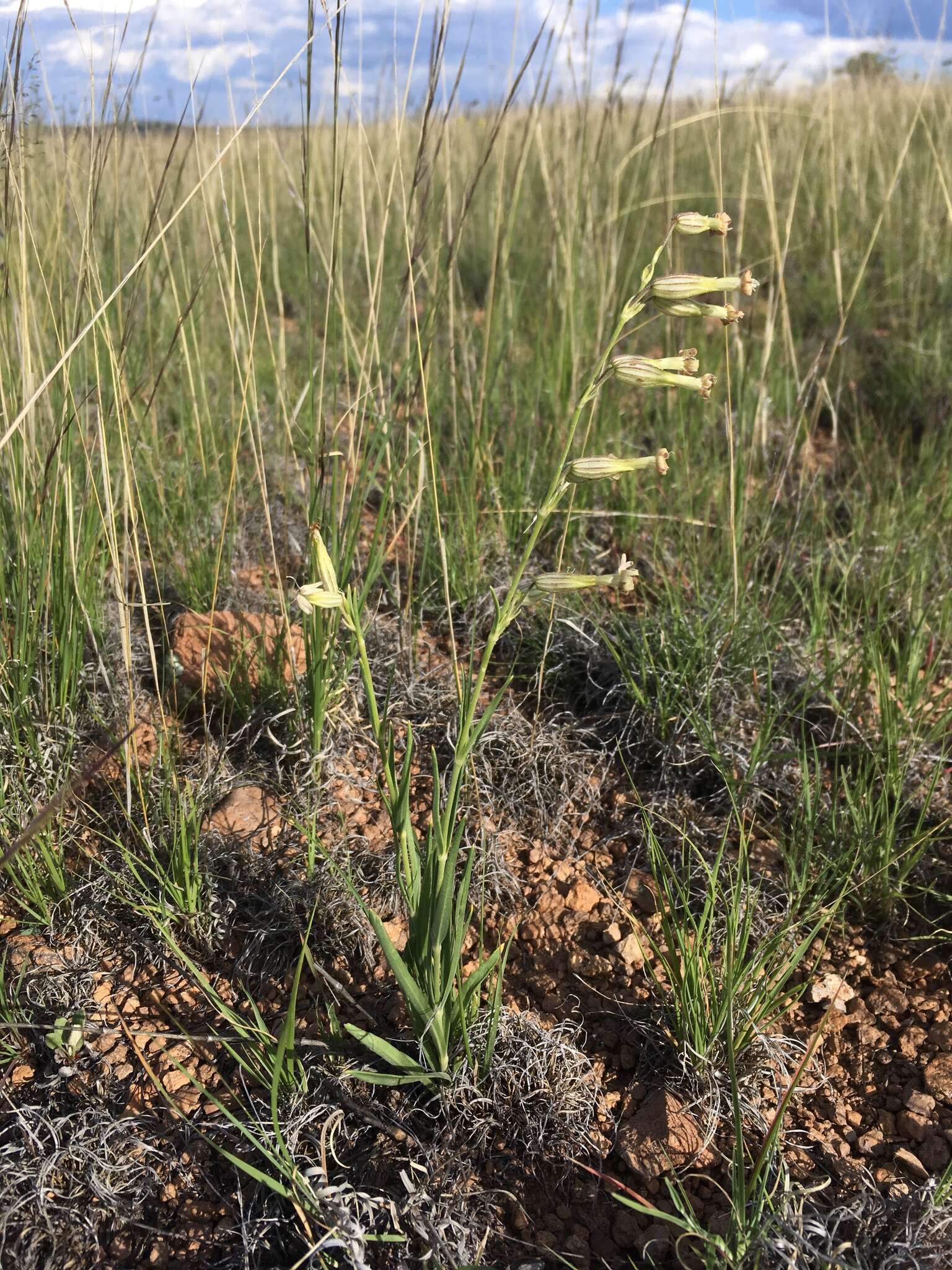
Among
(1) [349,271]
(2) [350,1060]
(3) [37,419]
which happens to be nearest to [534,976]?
(2) [350,1060]

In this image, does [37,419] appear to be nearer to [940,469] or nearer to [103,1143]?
[103,1143]

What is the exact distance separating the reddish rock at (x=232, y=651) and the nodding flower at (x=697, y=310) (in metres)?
0.98

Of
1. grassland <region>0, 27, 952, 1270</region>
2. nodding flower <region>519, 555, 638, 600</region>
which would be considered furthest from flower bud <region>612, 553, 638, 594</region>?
grassland <region>0, 27, 952, 1270</region>

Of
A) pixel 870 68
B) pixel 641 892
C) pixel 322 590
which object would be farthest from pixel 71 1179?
pixel 870 68

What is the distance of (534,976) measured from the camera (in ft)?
4.68

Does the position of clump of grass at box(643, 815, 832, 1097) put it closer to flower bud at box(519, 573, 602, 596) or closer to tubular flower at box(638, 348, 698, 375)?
flower bud at box(519, 573, 602, 596)

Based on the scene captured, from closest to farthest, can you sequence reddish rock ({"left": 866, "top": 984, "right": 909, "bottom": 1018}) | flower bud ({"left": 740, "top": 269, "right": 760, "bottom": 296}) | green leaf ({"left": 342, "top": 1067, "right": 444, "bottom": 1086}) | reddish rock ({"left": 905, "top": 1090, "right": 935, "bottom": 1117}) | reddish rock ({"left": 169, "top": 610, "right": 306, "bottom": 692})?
flower bud ({"left": 740, "top": 269, "right": 760, "bottom": 296}) < green leaf ({"left": 342, "top": 1067, "right": 444, "bottom": 1086}) < reddish rock ({"left": 905, "top": 1090, "right": 935, "bottom": 1117}) < reddish rock ({"left": 866, "top": 984, "right": 909, "bottom": 1018}) < reddish rock ({"left": 169, "top": 610, "right": 306, "bottom": 692})

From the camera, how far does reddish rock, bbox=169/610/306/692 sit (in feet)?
5.65

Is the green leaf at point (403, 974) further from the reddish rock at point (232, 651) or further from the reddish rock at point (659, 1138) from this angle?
the reddish rock at point (232, 651)

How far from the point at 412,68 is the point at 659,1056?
1623 mm

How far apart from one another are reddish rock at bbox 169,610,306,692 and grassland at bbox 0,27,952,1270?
0.01m

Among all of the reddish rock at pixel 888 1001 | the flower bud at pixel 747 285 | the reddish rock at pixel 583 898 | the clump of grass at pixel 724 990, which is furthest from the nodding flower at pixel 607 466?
the reddish rock at pixel 888 1001

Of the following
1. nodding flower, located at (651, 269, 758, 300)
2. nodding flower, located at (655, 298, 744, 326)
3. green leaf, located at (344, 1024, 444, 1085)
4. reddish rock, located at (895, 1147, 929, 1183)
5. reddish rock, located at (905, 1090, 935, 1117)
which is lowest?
reddish rock, located at (895, 1147, 929, 1183)

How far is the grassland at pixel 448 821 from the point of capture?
1135 millimetres
